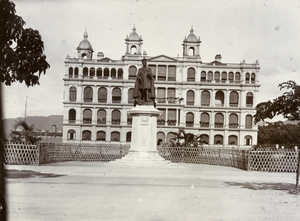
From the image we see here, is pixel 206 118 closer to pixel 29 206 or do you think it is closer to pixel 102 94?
pixel 102 94

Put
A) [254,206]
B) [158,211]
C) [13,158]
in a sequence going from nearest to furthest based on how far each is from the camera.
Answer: [158,211] < [254,206] < [13,158]

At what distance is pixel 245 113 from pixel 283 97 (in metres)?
55.1

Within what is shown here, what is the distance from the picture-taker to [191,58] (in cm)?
6519

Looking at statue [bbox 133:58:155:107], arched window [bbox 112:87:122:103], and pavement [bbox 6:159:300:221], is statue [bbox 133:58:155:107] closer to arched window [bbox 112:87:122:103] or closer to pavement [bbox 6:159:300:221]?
pavement [bbox 6:159:300:221]

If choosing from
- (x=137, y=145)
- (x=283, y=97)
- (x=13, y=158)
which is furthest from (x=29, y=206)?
(x=13, y=158)

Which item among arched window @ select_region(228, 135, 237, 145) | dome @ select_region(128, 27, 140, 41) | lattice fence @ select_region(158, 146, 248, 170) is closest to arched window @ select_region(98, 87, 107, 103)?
dome @ select_region(128, 27, 140, 41)

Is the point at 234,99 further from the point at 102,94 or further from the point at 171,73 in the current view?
the point at 102,94

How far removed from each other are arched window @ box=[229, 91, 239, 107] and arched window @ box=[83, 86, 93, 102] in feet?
79.4

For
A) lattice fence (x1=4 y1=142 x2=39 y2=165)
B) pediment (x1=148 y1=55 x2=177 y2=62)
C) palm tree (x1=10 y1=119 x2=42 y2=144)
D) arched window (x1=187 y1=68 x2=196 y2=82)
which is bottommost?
lattice fence (x1=4 y1=142 x2=39 y2=165)

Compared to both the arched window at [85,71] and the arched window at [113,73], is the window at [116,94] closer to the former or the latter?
the arched window at [113,73]

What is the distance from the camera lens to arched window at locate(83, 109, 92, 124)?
64.8 m

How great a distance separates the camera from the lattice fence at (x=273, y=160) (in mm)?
18719

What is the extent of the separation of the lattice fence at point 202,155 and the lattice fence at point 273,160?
287 cm

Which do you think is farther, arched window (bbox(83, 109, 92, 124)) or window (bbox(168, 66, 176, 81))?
window (bbox(168, 66, 176, 81))
